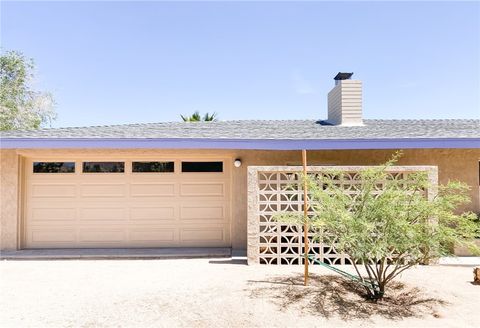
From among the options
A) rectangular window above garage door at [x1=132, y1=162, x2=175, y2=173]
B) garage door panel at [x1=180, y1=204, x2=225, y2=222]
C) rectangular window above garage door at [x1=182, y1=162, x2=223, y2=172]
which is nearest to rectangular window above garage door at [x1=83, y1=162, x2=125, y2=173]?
rectangular window above garage door at [x1=132, y1=162, x2=175, y2=173]

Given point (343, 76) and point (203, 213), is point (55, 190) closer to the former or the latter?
point (203, 213)

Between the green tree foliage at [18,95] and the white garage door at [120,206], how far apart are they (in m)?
20.6

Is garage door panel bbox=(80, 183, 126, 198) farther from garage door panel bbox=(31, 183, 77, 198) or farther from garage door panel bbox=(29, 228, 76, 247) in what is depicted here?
garage door panel bbox=(29, 228, 76, 247)

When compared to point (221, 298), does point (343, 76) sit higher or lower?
higher

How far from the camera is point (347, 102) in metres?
11.3

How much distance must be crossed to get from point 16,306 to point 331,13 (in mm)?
11368

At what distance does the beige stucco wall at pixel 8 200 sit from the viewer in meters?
8.12

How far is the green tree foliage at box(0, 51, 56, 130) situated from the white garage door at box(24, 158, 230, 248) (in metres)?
20.6

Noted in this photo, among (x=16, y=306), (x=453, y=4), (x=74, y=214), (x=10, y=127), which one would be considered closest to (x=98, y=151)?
(x=74, y=214)

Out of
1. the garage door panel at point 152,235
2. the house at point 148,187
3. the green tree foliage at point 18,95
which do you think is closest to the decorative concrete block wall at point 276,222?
the house at point 148,187

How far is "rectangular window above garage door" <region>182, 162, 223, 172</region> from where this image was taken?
339 inches

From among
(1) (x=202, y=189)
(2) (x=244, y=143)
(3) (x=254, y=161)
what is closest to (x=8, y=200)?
(1) (x=202, y=189)

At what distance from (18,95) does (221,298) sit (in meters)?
28.3

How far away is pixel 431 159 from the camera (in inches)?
327
